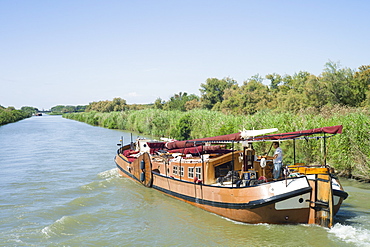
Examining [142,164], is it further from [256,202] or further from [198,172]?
[256,202]

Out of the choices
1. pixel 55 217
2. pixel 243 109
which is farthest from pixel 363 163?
pixel 243 109

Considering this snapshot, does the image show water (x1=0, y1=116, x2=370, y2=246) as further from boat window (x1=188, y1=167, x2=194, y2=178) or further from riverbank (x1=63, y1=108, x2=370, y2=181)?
boat window (x1=188, y1=167, x2=194, y2=178)

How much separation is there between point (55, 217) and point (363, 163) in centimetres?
1540

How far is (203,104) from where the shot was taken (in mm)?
65750

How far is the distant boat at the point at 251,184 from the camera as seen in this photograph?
1166cm

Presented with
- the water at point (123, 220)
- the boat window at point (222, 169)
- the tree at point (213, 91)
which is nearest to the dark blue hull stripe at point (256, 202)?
the water at point (123, 220)

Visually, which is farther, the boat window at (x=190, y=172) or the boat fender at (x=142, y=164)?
the boat fender at (x=142, y=164)

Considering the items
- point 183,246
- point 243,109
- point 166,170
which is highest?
point 243,109

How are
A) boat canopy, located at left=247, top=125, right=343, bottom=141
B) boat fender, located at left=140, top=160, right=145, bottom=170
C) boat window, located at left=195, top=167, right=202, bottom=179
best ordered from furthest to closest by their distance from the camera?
boat fender, located at left=140, top=160, right=145, bottom=170 < boat window, located at left=195, top=167, right=202, bottom=179 < boat canopy, located at left=247, top=125, right=343, bottom=141

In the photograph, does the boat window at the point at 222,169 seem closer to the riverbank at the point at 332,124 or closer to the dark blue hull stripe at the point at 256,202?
the dark blue hull stripe at the point at 256,202

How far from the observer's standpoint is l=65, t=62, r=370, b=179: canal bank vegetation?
18.7 meters

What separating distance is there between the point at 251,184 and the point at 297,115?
1303cm

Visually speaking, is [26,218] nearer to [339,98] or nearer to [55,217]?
[55,217]

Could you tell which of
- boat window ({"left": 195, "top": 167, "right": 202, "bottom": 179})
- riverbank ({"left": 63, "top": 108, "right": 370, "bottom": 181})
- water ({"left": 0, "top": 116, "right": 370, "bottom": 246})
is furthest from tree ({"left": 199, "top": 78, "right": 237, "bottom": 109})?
boat window ({"left": 195, "top": 167, "right": 202, "bottom": 179})
